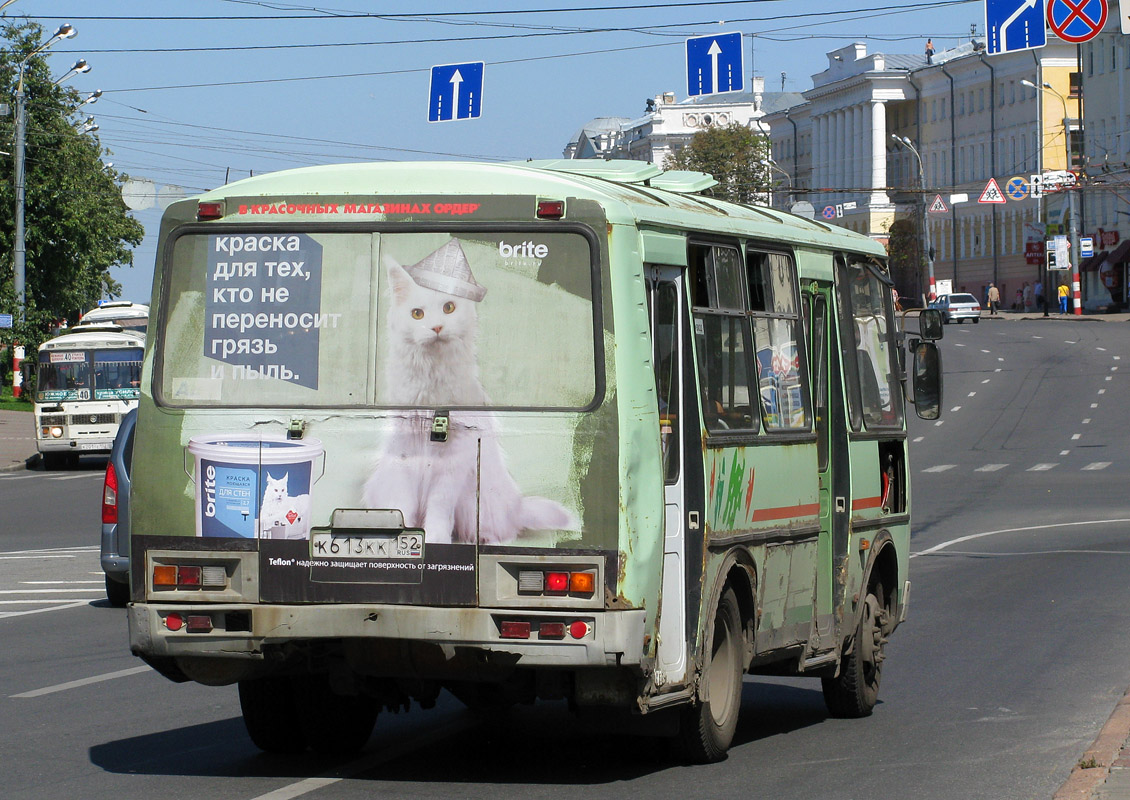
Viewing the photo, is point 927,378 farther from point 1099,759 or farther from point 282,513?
point 282,513

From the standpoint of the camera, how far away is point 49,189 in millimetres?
65875

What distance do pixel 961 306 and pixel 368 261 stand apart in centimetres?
8458

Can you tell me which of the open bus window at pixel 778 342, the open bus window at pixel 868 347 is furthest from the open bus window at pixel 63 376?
the open bus window at pixel 778 342

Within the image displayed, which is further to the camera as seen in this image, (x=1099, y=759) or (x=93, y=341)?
(x=93, y=341)

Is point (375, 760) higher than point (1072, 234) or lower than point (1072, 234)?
lower

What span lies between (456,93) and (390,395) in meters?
26.5

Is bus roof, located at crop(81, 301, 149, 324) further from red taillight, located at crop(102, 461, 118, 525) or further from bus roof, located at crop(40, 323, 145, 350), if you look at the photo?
A: red taillight, located at crop(102, 461, 118, 525)

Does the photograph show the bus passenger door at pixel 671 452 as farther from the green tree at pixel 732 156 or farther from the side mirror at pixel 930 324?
the green tree at pixel 732 156

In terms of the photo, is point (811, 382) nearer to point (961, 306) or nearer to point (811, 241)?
point (811, 241)

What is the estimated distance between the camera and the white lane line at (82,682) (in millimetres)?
Result: 10851

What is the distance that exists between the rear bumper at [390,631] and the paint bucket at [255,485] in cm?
31

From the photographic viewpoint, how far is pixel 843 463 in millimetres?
10047

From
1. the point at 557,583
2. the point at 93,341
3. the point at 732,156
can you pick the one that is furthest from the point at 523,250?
the point at 732,156

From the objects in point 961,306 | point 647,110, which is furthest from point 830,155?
point 961,306
